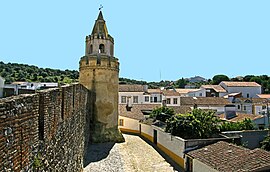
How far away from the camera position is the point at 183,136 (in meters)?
Result: 19.2

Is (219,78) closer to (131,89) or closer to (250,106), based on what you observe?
(250,106)

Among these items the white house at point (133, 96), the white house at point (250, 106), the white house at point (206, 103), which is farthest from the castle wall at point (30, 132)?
the white house at point (250, 106)

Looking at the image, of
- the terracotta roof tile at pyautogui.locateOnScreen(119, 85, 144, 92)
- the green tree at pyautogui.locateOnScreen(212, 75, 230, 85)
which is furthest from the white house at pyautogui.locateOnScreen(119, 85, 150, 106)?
the green tree at pyautogui.locateOnScreen(212, 75, 230, 85)

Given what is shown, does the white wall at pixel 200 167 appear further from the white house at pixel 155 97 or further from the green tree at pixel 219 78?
the green tree at pixel 219 78

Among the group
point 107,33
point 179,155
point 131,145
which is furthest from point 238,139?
point 107,33

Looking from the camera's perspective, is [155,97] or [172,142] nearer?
[172,142]

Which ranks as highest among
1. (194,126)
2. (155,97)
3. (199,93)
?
(199,93)

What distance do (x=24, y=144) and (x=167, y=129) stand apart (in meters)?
17.9

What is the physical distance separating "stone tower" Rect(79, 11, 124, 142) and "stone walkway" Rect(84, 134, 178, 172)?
57.1 inches

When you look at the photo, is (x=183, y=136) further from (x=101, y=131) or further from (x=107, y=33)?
(x=107, y=33)

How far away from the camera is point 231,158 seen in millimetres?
13547

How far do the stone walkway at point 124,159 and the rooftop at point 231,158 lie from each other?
233 cm

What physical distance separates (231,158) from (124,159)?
21.8 ft

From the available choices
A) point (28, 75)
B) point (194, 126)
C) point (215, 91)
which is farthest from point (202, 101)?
point (28, 75)
